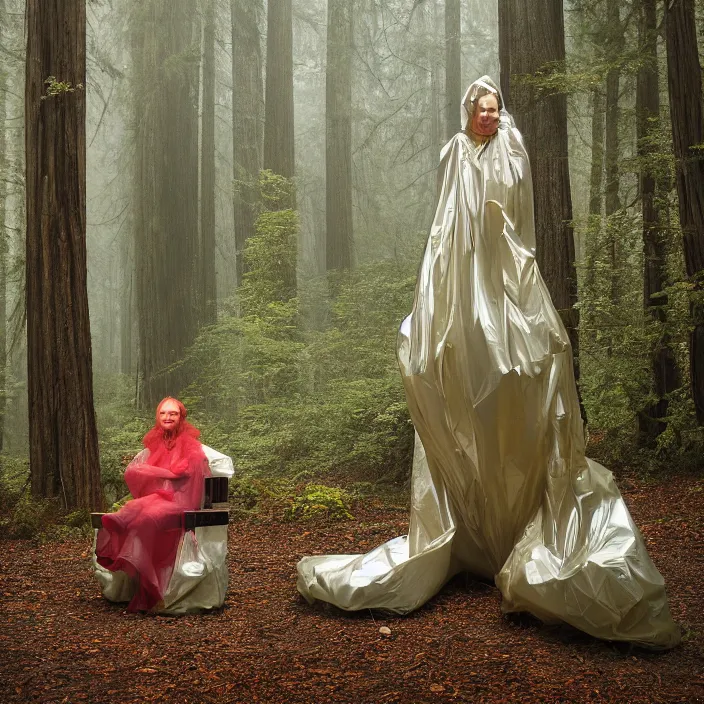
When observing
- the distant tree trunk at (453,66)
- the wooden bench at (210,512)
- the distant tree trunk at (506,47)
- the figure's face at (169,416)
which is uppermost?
the distant tree trunk at (453,66)

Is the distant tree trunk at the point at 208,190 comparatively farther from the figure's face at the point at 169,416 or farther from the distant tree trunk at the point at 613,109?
the figure's face at the point at 169,416

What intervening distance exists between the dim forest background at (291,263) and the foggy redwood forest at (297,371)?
38 millimetres

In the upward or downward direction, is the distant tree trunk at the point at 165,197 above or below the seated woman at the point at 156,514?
above

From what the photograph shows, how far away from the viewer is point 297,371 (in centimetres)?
1334

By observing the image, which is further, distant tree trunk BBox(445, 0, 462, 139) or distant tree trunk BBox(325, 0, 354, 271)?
distant tree trunk BBox(445, 0, 462, 139)

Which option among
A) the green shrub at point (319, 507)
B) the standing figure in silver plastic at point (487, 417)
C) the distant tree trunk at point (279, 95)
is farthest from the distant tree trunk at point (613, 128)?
the distant tree trunk at point (279, 95)

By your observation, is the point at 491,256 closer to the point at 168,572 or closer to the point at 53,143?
the point at 168,572

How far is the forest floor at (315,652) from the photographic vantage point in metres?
3.62

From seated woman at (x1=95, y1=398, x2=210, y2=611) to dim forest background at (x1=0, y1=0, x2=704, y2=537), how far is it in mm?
2540

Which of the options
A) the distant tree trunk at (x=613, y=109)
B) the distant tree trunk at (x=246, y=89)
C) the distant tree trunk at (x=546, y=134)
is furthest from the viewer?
the distant tree trunk at (x=246, y=89)

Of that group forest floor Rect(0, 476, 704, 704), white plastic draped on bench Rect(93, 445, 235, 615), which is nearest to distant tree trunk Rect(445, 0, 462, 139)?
forest floor Rect(0, 476, 704, 704)

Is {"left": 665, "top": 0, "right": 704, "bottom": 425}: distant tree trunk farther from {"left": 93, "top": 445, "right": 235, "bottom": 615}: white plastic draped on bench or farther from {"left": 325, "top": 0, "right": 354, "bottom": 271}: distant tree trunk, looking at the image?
{"left": 325, "top": 0, "right": 354, "bottom": 271}: distant tree trunk

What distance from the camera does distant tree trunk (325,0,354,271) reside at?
1753 cm

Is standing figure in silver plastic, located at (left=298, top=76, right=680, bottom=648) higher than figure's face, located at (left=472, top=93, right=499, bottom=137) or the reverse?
the reverse
